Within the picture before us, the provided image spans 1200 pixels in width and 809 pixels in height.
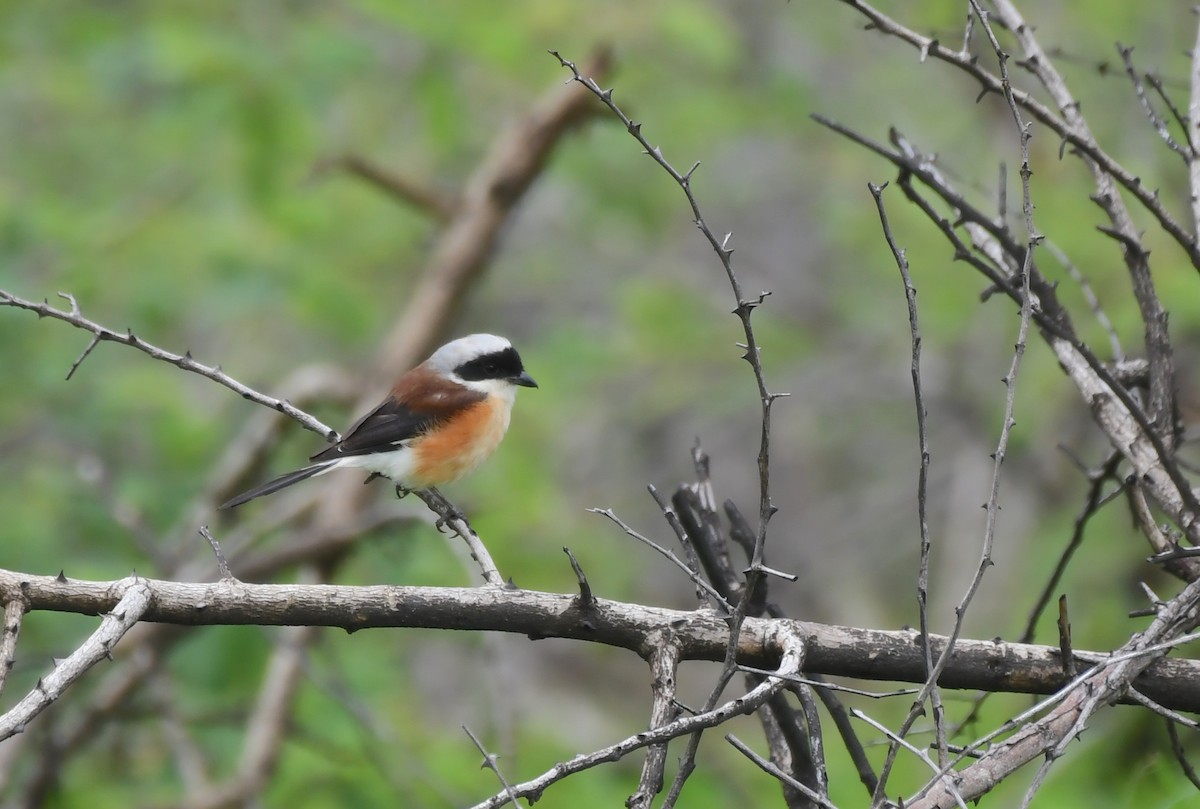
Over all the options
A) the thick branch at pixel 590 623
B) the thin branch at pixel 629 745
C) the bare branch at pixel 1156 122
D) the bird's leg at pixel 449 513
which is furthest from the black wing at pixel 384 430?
the bare branch at pixel 1156 122

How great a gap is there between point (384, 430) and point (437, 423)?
0.29 metres

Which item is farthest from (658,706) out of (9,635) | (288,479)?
(288,479)

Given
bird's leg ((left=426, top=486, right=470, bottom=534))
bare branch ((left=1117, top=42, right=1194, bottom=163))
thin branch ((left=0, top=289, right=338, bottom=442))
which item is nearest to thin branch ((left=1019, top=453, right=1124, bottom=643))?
bare branch ((left=1117, top=42, right=1194, bottom=163))

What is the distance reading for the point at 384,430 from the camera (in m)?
5.04

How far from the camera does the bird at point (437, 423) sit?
4938 millimetres

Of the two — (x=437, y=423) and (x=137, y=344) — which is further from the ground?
(x=437, y=423)

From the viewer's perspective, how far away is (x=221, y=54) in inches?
268

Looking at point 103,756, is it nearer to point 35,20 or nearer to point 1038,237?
point 35,20

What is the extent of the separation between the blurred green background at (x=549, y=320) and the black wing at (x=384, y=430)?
554mm

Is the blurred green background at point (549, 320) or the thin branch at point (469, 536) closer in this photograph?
the thin branch at point (469, 536)

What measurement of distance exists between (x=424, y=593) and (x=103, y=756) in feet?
17.4

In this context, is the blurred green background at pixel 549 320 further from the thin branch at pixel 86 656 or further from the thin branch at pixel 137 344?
the thin branch at pixel 86 656

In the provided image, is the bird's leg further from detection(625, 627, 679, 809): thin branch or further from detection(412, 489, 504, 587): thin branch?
detection(625, 627, 679, 809): thin branch

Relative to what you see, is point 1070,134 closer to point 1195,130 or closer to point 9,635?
point 1195,130
